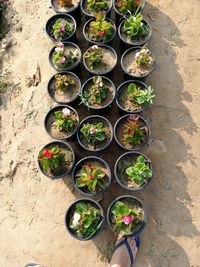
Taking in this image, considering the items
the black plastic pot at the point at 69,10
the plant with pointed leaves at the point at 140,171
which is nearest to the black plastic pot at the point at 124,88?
the plant with pointed leaves at the point at 140,171

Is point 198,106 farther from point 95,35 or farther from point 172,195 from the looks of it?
point 95,35

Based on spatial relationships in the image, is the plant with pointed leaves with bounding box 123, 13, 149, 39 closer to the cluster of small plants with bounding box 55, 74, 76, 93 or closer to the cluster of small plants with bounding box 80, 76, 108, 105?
the cluster of small plants with bounding box 80, 76, 108, 105

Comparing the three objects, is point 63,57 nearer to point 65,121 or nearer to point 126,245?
point 65,121

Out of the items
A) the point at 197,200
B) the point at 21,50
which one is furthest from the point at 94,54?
the point at 197,200

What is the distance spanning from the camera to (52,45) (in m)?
4.45

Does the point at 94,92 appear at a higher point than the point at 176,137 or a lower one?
higher

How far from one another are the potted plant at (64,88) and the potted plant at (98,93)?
111 millimetres

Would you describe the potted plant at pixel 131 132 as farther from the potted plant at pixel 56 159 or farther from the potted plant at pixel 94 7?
the potted plant at pixel 94 7

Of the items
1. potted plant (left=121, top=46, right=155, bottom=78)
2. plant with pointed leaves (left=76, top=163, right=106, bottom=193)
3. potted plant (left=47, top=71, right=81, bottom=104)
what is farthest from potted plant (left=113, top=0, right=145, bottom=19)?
plant with pointed leaves (left=76, top=163, right=106, bottom=193)

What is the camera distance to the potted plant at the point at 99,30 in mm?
3971

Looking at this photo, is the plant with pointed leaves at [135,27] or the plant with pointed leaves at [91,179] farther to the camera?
the plant with pointed leaves at [135,27]

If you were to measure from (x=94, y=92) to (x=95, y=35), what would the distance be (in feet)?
2.59

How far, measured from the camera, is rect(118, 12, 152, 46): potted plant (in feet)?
12.9

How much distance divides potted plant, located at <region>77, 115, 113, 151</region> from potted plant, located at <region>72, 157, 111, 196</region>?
6.1 inches
